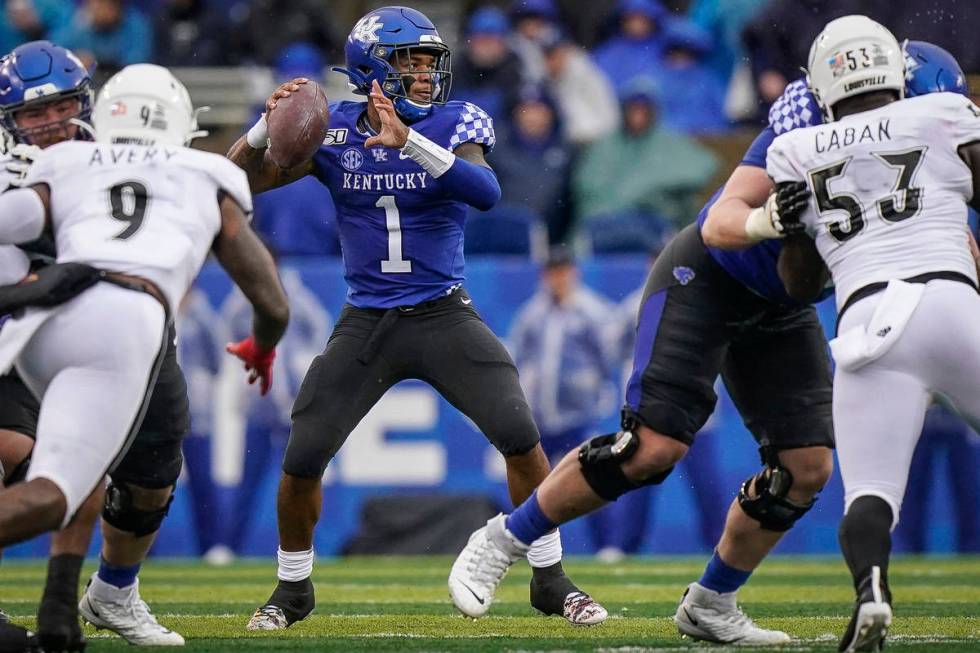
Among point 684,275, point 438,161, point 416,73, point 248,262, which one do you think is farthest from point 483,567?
point 416,73

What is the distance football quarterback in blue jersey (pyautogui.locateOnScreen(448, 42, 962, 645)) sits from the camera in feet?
14.6

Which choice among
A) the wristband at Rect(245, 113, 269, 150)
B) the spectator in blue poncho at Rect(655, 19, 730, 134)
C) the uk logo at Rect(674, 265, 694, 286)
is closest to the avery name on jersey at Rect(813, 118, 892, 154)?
the uk logo at Rect(674, 265, 694, 286)

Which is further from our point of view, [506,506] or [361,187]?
[506,506]

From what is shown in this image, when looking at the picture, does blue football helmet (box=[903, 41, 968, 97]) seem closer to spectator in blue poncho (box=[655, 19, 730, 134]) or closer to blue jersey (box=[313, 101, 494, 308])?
blue jersey (box=[313, 101, 494, 308])

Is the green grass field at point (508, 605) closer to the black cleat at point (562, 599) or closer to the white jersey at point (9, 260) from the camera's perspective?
the black cleat at point (562, 599)

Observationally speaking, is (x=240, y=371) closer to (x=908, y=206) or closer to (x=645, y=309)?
(x=645, y=309)

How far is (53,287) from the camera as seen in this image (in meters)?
3.80

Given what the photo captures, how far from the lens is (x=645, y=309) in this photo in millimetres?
4684

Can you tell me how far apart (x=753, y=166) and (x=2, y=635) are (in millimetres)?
2375

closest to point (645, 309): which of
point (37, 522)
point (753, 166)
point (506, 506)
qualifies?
point (753, 166)

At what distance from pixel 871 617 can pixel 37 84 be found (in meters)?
2.81

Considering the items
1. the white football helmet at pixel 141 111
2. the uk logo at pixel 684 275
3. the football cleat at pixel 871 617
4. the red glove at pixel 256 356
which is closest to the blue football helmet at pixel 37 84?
the white football helmet at pixel 141 111

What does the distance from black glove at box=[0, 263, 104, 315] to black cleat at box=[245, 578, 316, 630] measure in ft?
5.03

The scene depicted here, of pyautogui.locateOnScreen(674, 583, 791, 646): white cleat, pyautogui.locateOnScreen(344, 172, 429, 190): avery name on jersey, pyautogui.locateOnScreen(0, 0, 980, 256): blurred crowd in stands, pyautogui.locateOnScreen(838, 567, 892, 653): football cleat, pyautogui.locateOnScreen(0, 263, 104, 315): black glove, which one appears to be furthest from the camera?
pyautogui.locateOnScreen(0, 0, 980, 256): blurred crowd in stands
